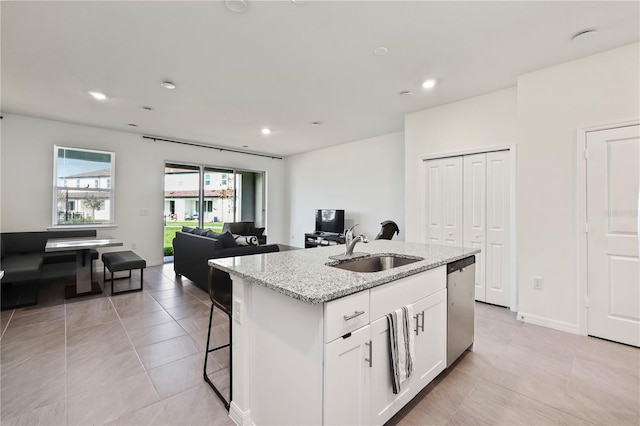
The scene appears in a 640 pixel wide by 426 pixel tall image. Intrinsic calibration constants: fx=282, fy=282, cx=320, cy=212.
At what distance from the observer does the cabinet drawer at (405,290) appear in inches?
56.9

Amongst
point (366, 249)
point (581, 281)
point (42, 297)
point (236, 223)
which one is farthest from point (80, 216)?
point (581, 281)

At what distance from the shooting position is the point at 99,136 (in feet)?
17.4

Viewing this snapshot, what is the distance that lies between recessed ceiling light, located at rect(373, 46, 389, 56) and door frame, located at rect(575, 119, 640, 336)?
2024mm

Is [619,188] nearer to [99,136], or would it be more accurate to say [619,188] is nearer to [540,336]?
[540,336]

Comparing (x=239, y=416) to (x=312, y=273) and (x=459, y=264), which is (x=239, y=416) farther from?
(x=459, y=264)

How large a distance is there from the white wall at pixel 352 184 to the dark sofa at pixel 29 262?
446cm

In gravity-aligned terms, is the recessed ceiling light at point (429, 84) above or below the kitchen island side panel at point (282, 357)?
above

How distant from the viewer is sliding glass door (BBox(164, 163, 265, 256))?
628 centimetres

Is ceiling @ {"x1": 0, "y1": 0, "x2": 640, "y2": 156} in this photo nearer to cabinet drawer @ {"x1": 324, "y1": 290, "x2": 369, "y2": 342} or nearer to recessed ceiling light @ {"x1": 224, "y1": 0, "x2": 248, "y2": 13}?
recessed ceiling light @ {"x1": 224, "y1": 0, "x2": 248, "y2": 13}

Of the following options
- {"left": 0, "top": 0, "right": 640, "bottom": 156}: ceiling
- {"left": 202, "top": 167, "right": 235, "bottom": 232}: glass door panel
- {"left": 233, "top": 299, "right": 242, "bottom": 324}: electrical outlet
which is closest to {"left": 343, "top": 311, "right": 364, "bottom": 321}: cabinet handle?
{"left": 233, "top": 299, "right": 242, "bottom": 324}: electrical outlet

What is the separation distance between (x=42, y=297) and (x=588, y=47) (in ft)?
22.3

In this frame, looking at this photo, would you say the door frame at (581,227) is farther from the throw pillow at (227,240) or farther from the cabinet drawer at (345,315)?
the throw pillow at (227,240)

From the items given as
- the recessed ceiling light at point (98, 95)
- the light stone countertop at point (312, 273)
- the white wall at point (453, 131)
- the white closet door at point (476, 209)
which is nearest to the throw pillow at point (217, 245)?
the light stone countertop at point (312, 273)

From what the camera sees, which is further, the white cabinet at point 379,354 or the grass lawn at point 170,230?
the grass lawn at point 170,230
